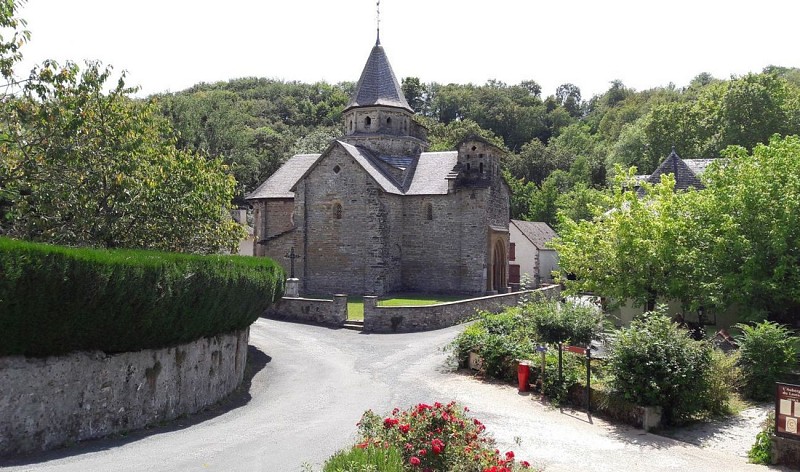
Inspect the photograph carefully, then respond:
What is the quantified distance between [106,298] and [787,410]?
44.1ft

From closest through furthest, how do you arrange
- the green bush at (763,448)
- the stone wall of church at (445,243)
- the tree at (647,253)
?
the green bush at (763,448) < the tree at (647,253) < the stone wall of church at (445,243)

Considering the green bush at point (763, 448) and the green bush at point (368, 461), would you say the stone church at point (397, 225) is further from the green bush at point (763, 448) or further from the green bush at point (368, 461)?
the green bush at point (368, 461)

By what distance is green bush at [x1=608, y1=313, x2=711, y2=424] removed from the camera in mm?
13789

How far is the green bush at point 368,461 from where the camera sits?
290 inches

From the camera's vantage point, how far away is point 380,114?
40.8m

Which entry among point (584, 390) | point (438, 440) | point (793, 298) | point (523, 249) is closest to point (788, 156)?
point (793, 298)

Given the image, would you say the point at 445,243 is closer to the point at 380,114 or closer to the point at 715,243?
the point at 380,114

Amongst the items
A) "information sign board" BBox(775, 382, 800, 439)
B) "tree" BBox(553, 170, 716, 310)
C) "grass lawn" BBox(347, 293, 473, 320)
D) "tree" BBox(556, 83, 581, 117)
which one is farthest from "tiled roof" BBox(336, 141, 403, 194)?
"tree" BBox(556, 83, 581, 117)

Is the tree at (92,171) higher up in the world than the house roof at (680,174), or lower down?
lower down

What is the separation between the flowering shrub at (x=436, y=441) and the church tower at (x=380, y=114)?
32.8 meters

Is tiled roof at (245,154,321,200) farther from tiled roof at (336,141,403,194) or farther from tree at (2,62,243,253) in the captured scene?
tree at (2,62,243,253)

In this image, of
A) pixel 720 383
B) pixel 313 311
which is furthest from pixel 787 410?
pixel 313 311

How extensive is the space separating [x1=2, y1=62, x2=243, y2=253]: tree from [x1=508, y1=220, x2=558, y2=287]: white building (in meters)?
35.0

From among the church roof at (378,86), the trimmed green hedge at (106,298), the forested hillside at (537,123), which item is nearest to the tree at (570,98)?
the forested hillside at (537,123)
